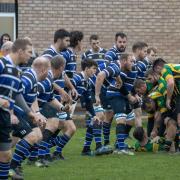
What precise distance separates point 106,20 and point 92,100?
7962mm

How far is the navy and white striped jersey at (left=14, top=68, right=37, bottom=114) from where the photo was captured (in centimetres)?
1141

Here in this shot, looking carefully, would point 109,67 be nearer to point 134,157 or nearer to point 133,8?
point 134,157

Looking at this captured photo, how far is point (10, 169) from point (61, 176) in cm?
80

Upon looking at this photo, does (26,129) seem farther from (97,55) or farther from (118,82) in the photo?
(97,55)

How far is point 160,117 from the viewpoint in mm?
15328

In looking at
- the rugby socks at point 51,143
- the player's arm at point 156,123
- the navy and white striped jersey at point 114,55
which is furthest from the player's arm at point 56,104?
the navy and white striped jersey at point 114,55

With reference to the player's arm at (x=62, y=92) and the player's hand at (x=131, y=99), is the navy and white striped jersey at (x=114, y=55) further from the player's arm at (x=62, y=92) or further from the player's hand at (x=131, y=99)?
the player's arm at (x=62, y=92)

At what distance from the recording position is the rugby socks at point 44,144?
509 inches

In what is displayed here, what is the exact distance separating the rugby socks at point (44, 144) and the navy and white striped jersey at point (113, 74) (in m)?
1.87

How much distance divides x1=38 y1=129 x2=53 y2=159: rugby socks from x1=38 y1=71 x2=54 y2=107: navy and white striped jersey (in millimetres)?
489

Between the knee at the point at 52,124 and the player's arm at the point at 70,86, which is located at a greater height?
the player's arm at the point at 70,86

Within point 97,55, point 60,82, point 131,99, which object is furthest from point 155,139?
point 97,55

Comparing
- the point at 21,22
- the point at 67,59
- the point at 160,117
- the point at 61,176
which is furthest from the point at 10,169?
the point at 21,22

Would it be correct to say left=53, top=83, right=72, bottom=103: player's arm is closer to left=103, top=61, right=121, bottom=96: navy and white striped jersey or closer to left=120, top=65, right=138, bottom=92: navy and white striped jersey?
left=103, top=61, right=121, bottom=96: navy and white striped jersey
